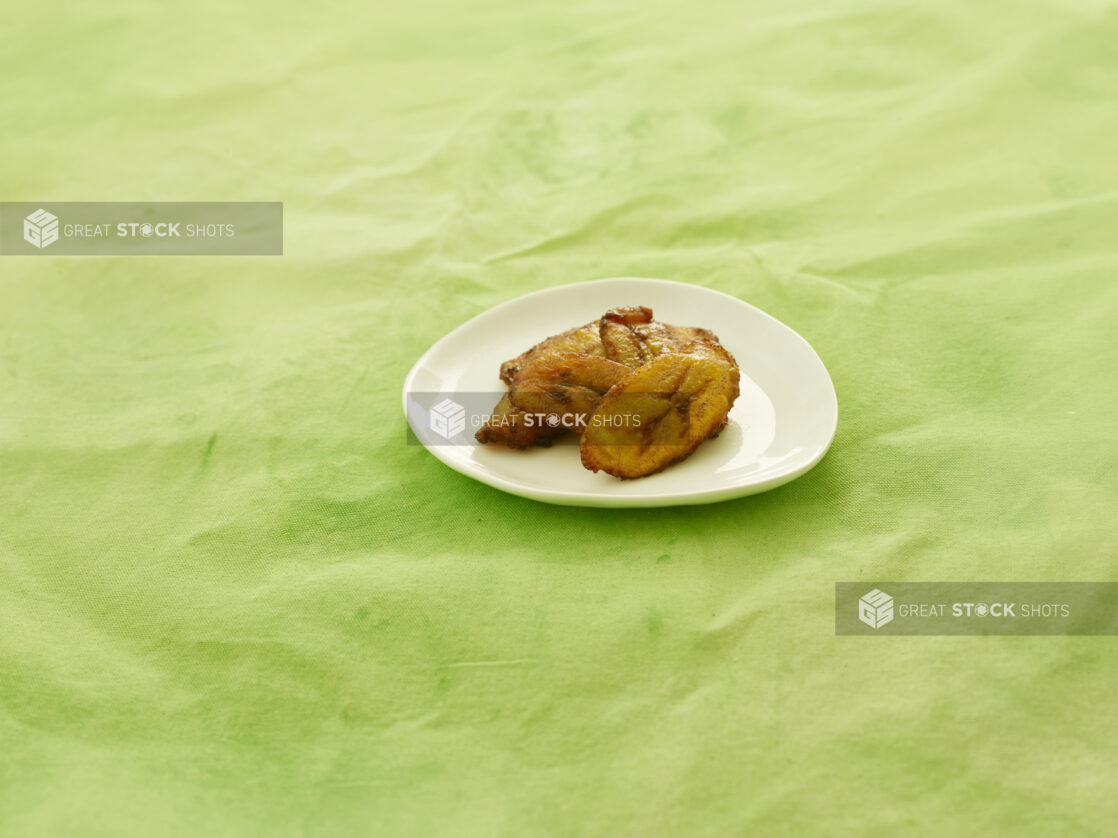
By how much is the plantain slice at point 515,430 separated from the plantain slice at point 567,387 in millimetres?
13

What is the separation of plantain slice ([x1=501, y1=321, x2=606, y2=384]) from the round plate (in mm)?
46

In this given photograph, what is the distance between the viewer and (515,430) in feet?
3.84

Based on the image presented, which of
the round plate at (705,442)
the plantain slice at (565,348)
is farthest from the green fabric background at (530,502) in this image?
the plantain slice at (565,348)

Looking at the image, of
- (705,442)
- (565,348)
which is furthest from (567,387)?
(705,442)

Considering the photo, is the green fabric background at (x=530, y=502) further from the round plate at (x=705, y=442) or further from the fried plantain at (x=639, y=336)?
the fried plantain at (x=639, y=336)

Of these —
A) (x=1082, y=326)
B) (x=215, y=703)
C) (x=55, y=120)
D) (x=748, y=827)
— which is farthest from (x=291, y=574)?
(x=55, y=120)

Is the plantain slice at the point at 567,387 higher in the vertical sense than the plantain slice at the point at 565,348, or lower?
lower

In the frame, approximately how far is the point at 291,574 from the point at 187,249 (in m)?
0.86

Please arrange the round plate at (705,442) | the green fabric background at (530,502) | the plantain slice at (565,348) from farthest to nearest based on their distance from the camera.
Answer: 1. the plantain slice at (565,348)
2. the round plate at (705,442)
3. the green fabric background at (530,502)

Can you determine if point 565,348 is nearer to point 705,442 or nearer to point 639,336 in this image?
point 639,336

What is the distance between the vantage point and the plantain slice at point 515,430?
1.17 meters

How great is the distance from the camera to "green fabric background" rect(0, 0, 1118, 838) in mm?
894

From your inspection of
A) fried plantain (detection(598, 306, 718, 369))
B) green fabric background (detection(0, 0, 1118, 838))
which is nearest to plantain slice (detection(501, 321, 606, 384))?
fried plantain (detection(598, 306, 718, 369))

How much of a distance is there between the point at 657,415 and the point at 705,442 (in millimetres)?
87
